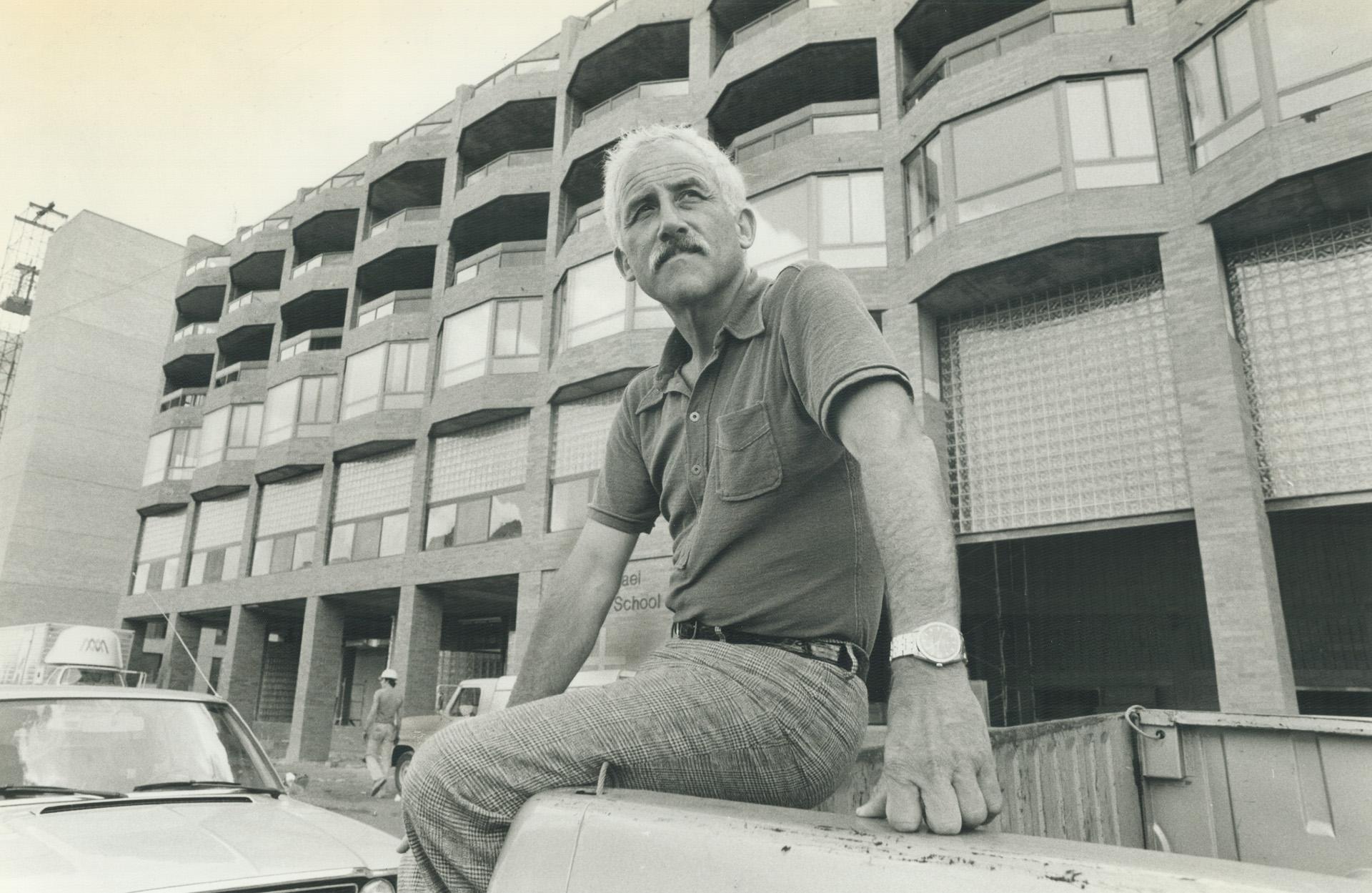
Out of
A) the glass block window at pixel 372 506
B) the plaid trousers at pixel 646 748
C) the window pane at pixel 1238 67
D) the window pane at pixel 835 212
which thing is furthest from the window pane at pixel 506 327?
the plaid trousers at pixel 646 748

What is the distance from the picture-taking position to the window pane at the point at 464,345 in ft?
63.3

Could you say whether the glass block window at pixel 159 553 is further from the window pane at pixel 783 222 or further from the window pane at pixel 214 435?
the window pane at pixel 783 222

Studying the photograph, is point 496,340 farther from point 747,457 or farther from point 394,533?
point 747,457

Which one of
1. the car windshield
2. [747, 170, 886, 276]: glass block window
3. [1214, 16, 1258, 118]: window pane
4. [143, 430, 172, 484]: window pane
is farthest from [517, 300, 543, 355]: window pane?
[143, 430, 172, 484]: window pane

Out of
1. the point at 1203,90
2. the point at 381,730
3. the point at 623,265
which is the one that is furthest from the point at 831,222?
the point at 623,265

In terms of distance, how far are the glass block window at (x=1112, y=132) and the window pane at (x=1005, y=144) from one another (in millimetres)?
314

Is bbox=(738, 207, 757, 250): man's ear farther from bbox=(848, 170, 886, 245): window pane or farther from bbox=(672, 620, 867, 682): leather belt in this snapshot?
bbox=(848, 170, 886, 245): window pane

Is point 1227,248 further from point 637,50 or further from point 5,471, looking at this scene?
point 5,471

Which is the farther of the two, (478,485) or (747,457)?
(478,485)

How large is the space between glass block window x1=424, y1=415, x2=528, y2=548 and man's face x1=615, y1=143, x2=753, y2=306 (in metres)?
16.1

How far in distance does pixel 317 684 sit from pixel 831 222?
15.8 m

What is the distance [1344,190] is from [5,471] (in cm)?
4097

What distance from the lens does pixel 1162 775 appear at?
3105 millimetres

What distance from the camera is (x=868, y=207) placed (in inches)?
568
